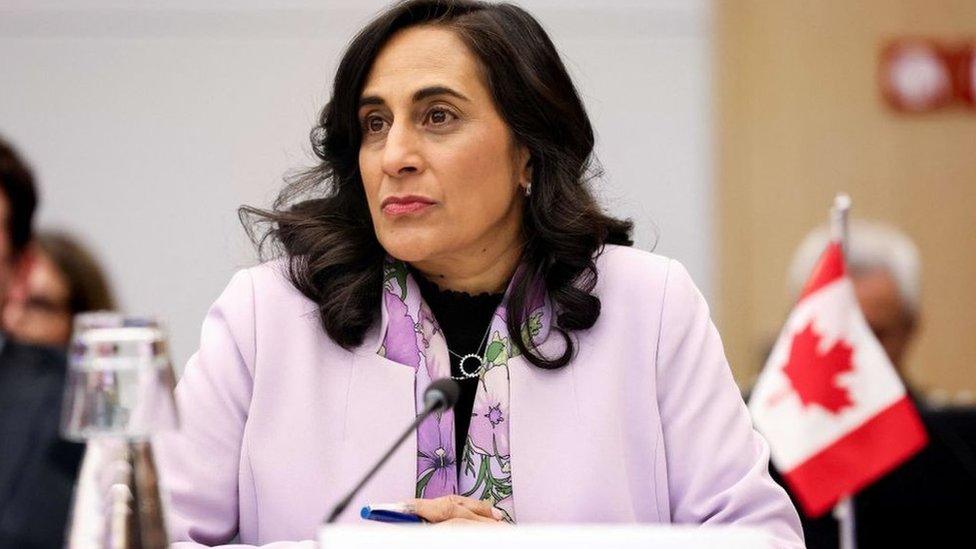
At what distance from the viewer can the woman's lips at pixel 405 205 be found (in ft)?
7.83

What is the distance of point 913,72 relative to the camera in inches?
227

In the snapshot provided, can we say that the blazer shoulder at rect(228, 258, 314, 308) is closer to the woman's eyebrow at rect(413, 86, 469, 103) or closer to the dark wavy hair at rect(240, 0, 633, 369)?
the dark wavy hair at rect(240, 0, 633, 369)

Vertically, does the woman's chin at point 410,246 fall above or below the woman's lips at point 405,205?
below

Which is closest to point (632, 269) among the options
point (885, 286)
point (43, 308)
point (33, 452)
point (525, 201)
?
point (525, 201)

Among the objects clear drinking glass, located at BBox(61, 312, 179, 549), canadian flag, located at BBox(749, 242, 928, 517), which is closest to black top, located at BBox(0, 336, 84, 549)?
clear drinking glass, located at BBox(61, 312, 179, 549)

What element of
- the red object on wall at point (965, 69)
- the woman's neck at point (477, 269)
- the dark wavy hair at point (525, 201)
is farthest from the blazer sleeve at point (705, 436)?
the red object on wall at point (965, 69)

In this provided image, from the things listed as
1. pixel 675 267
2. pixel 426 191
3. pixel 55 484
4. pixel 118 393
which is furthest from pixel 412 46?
pixel 118 393

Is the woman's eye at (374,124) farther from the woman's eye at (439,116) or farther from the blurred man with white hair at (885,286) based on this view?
the blurred man with white hair at (885,286)

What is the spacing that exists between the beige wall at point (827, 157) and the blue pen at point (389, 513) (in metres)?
3.59

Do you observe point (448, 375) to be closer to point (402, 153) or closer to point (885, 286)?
point (402, 153)

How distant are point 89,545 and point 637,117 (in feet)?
13.1

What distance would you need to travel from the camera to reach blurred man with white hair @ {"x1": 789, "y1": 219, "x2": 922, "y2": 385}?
13.1 feet

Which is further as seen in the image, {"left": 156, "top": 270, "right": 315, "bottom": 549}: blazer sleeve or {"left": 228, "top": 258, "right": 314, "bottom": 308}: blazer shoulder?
{"left": 228, "top": 258, "right": 314, "bottom": 308}: blazer shoulder

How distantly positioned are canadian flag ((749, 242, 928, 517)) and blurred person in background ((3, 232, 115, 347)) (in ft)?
7.00
